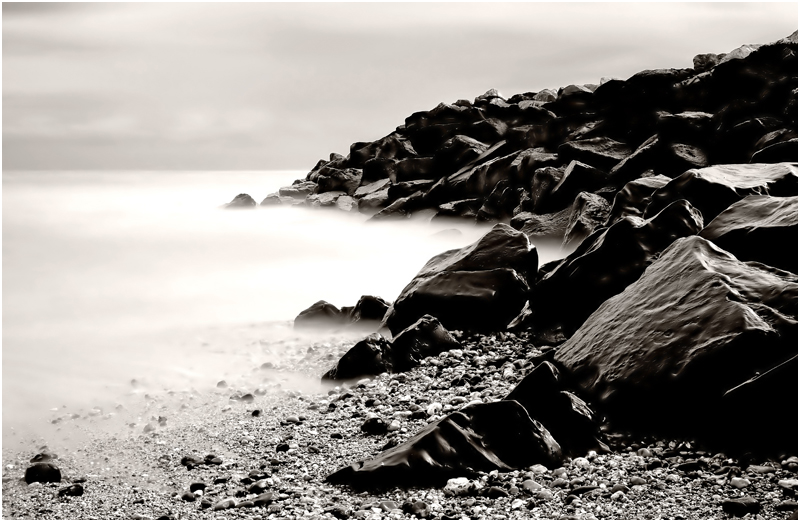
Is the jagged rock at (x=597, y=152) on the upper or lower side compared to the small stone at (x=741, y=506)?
upper

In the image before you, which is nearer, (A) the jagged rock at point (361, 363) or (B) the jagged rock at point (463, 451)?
(B) the jagged rock at point (463, 451)

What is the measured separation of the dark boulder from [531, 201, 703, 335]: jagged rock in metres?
4.87

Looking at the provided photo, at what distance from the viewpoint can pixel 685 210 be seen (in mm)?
7504

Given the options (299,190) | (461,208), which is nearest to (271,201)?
(299,190)

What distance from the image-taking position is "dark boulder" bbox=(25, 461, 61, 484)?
500 centimetres

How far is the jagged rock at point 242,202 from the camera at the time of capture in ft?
108

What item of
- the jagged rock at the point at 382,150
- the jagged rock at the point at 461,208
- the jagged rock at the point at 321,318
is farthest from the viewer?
the jagged rock at the point at 382,150

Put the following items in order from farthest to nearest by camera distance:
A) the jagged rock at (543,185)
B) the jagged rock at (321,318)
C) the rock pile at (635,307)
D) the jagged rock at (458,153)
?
the jagged rock at (458,153) → the jagged rock at (543,185) → the jagged rock at (321,318) → the rock pile at (635,307)

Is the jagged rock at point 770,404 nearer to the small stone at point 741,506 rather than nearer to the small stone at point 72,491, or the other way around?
the small stone at point 741,506

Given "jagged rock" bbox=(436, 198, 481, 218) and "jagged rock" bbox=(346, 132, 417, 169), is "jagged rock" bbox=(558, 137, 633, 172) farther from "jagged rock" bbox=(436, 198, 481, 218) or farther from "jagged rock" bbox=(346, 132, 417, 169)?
"jagged rock" bbox=(346, 132, 417, 169)

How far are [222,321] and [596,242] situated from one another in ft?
19.0

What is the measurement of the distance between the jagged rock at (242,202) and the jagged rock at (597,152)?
19454 mm

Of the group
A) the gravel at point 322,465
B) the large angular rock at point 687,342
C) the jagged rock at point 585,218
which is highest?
the jagged rock at point 585,218

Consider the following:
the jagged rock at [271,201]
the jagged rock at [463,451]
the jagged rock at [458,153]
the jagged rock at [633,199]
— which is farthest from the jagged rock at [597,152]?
the jagged rock at [271,201]
